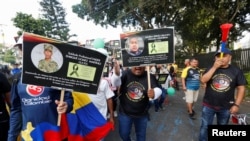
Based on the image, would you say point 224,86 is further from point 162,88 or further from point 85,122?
point 162,88

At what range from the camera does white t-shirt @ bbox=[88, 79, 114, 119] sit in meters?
4.27

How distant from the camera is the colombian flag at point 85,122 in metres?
3.73

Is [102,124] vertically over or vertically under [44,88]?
under

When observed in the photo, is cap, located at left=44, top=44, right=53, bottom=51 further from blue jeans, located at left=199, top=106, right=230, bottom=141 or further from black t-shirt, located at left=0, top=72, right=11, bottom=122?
blue jeans, located at left=199, top=106, right=230, bottom=141

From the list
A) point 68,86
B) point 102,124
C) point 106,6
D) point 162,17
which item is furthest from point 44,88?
point 106,6

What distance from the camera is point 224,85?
4340 mm

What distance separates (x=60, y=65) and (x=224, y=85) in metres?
2.62

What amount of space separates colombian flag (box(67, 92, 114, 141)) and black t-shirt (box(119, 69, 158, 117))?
40 centimetres

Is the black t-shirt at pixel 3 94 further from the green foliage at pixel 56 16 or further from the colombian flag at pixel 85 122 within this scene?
the green foliage at pixel 56 16

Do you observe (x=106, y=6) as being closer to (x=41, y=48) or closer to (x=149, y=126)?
(x=149, y=126)

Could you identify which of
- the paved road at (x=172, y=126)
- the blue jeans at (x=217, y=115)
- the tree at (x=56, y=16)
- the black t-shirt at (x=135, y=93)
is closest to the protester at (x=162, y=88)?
the paved road at (x=172, y=126)

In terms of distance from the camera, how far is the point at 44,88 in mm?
2988

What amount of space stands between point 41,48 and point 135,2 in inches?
668

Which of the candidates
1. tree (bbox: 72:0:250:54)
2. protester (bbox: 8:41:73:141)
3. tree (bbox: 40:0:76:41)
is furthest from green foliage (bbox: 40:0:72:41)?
protester (bbox: 8:41:73:141)
